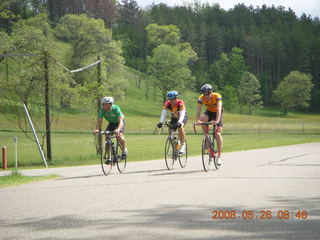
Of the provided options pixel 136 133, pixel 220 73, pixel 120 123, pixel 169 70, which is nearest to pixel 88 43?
pixel 169 70

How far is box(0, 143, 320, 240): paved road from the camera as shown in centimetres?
557

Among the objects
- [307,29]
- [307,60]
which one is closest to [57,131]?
[307,60]

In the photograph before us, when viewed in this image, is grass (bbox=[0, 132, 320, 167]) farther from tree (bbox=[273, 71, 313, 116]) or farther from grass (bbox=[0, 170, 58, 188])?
tree (bbox=[273, 71, 313, 116])

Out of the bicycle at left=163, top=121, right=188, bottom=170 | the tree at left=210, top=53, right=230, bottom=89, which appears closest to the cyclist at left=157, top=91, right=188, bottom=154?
the bicycle at left=163, top=121, right=188, bottom=170

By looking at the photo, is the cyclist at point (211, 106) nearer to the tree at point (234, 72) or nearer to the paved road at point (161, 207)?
the paved road at point (161, 207)

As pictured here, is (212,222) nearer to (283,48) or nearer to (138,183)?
(138,183)

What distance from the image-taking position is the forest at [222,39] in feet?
391

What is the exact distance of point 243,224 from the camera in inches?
233

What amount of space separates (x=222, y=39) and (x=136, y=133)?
359 feet

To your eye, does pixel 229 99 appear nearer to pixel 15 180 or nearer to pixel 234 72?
pixel 234 72
